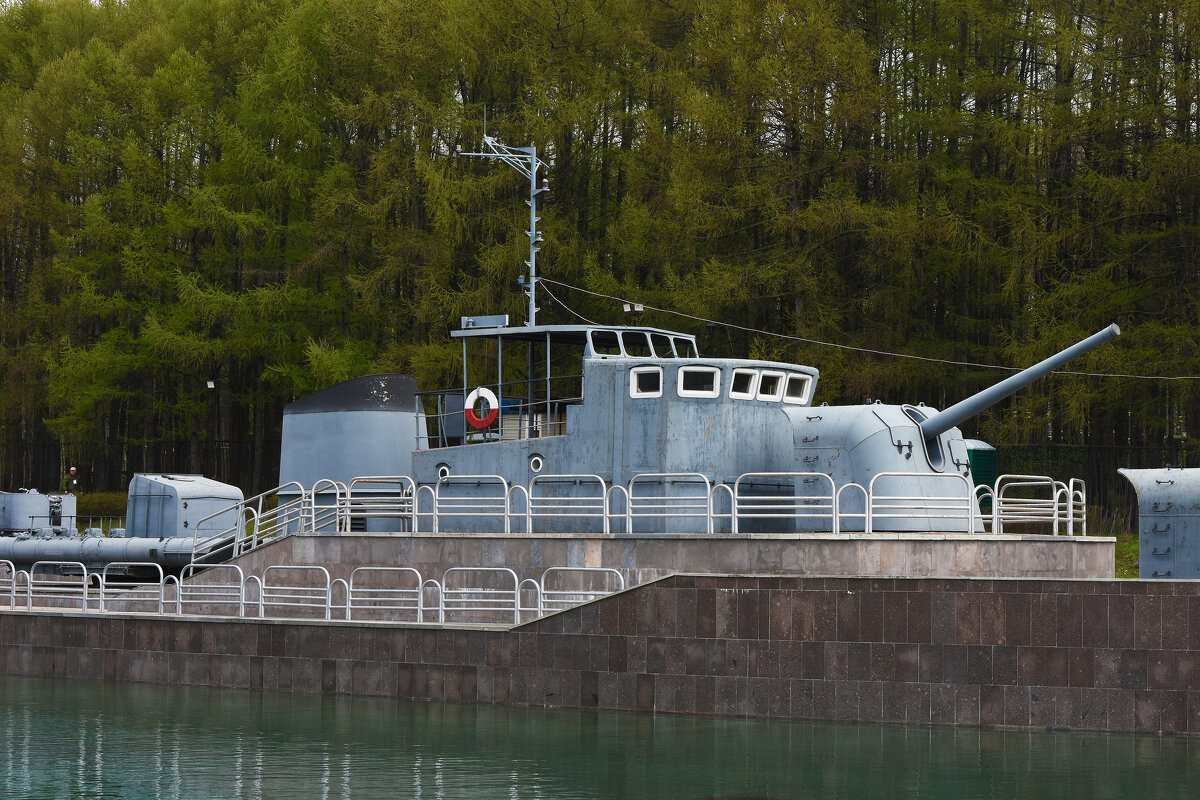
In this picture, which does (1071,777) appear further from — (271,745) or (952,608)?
(271,745)

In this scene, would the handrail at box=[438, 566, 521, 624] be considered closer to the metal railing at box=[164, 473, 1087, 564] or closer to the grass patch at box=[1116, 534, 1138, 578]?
the metal railing at box=[164, 473, 1087, 564]

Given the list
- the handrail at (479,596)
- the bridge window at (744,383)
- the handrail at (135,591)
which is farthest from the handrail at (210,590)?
the bridge window at (744,383)

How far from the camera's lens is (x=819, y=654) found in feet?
61.4

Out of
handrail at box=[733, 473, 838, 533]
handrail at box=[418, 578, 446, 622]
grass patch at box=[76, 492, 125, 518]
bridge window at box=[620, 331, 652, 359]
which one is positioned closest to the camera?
handrail at box=[733, 473, 838, 533]

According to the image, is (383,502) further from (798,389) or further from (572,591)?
(798,389)

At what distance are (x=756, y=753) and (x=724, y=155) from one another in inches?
876

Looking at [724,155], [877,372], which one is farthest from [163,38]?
[877,372]

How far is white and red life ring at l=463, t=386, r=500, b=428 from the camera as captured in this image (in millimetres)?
23594

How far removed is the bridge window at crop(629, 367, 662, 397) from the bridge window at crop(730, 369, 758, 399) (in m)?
1.17

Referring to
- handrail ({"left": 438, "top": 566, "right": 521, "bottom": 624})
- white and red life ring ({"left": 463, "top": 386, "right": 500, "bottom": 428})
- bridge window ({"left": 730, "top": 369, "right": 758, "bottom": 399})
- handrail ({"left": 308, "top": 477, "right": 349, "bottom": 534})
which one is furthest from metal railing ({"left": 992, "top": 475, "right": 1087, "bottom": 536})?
handrail ({"left": 308, "top": 477, "right": 349, "bottom": 534})

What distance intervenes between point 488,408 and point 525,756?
8289 mm

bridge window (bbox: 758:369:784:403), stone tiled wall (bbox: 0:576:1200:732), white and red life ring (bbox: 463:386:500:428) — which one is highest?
bridge window (bbox: 758:369:784:403)

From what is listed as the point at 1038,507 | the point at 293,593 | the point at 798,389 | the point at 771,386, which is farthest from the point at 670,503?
the point at 1038,507

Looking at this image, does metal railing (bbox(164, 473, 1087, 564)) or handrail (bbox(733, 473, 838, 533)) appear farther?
metal railing (bbox(164, 473, 1087, 564))
